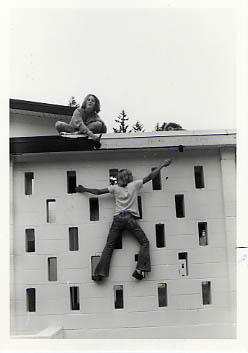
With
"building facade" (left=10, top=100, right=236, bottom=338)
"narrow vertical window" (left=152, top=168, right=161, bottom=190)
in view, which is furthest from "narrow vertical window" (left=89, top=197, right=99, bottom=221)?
"narrow vertical window" (left=152, top=168, right=161, bottom=190)

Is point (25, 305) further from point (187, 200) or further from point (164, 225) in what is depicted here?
point (187, 200)

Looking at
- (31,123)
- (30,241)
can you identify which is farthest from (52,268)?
(31,123)

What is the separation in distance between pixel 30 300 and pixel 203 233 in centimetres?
68

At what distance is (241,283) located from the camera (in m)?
1.67

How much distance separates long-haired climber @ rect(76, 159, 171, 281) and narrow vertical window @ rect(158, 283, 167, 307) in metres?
0.08

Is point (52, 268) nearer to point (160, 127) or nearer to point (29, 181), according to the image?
point (29, 181)

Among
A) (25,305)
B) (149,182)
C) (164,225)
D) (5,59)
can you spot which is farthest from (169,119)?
(25,305)

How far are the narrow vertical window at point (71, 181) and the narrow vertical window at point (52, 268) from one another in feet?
0.85

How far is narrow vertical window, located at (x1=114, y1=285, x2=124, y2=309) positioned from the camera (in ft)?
5.71

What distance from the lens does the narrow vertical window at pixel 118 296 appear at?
1.74 metres

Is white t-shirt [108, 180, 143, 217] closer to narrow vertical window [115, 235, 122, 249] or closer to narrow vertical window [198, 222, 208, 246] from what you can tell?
narrow vertical window [115, 235, 122, 249]

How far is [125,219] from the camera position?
172cm
